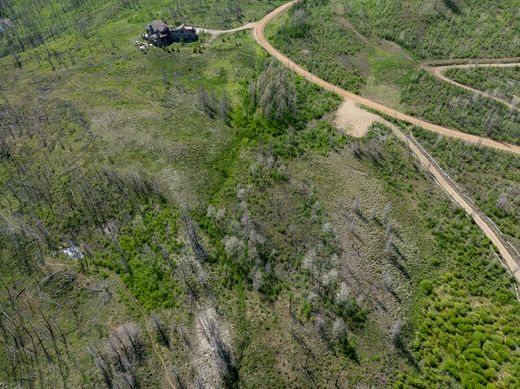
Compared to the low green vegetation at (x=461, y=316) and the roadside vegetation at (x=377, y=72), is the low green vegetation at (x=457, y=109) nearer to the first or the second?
the roadside vegetation at (x=377, y=72)

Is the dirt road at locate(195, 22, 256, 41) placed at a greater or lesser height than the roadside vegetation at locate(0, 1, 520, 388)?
greater

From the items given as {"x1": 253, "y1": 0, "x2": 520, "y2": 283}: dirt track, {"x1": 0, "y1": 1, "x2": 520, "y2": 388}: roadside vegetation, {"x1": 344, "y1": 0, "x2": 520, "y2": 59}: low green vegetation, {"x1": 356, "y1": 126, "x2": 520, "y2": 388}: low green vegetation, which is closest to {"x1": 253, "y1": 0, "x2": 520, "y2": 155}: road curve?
{"x1": 253, "y1": 0, "x2": 520, "y2": 283}: dirt track

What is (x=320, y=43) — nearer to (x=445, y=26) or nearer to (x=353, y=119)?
(x=445, y=26)

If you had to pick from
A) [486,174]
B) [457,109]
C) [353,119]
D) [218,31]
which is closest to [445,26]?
[457,109]

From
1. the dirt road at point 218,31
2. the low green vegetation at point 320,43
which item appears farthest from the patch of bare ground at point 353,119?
the dirt road at point 218,31

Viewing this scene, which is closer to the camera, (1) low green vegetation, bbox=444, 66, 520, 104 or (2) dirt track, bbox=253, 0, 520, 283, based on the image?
(2) dirt track, bbox=253, 0, 520, 283

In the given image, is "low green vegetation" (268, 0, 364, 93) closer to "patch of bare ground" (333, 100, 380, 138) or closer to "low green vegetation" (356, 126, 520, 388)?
"patch of bare ground" (333, 100, 380, 138)
